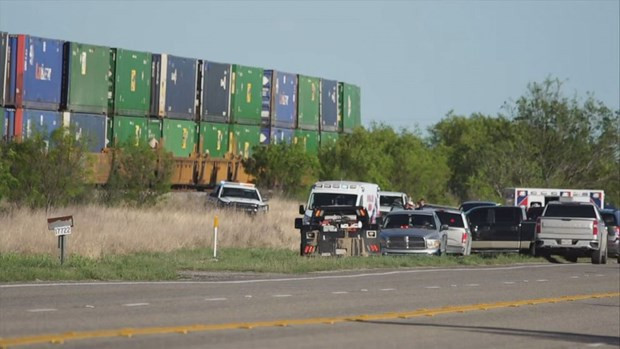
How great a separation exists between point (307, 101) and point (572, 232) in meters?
38.0

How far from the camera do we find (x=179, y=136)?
67000 millimetres

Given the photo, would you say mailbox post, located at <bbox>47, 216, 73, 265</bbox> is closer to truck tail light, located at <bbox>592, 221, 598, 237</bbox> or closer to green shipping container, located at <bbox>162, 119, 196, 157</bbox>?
truck tail light, located at <bbox>592, 221, 598, 237</bbox>

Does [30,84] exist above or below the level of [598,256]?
above

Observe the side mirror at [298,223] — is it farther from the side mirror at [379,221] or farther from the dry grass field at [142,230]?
the dry grass field at [142,230]

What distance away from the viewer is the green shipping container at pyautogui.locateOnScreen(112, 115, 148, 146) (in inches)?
2452

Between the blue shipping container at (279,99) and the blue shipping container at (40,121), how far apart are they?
1829 cm

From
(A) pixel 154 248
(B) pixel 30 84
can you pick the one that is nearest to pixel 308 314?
(A) pixel 154 248

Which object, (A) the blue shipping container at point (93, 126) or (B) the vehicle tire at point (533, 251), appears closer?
(B) the vehicle tire at point (533, 251)

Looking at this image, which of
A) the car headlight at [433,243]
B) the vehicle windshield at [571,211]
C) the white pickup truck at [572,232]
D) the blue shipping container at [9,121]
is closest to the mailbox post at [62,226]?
the car headlight at [433,243]

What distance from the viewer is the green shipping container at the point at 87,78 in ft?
196

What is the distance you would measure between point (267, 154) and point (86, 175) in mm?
21930

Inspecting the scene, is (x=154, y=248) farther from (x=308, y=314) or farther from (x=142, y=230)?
(x=308, y=314)

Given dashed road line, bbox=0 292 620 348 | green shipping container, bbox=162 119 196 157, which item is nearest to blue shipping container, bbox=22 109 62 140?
green shipping container, bbox=162 119 196 157

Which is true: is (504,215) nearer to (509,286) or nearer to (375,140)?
(509,286)
